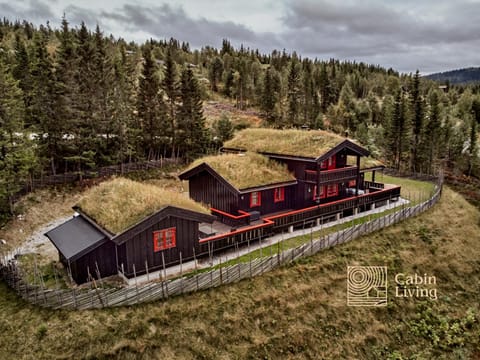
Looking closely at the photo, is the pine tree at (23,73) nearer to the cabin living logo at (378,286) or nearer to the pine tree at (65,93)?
the pine tree at (65,93)

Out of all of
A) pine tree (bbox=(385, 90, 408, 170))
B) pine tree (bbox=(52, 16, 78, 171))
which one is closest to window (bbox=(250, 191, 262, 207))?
pine tree (bbox=(52, 16, 78, 171))

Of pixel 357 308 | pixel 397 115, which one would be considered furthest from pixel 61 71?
pixel 397 115

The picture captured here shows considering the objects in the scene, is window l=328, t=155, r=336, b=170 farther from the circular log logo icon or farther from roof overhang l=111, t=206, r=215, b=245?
roof overhang l=111, t=206, r=215, b=245

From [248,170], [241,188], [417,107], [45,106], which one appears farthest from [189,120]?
[417,107]

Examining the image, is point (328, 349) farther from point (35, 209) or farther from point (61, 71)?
point (61, 71)

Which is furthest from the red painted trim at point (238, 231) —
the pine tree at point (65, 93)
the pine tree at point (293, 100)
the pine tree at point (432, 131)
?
the pine tree at point (293, 100)

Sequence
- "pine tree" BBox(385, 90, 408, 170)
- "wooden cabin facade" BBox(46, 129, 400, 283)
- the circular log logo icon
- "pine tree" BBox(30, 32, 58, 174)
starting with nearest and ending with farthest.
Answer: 1. "wooden cabin facade" BBox(46, 129, 400, 283)
2. the circular log logo icon
3. "pine tree" BBox(30, 32, 58, 174)
4. "pine tree" BBox(385, 90, 408, 170)
